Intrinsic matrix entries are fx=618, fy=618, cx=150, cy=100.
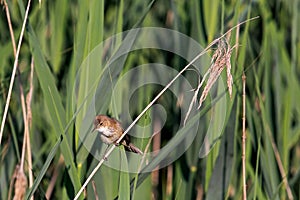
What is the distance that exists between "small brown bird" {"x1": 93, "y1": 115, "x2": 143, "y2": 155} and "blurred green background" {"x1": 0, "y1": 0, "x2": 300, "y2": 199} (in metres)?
0.03

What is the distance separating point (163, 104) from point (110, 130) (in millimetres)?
641

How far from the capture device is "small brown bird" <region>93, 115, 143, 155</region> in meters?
1.20

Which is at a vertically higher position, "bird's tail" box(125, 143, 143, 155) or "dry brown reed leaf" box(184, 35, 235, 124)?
"dry brown reed leaf" box(184, 35, 235, 124)

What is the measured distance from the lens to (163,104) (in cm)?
184

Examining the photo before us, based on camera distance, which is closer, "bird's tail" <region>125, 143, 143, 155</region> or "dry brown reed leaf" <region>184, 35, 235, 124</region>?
"dry brown reed leaf" <region>184, 35, 235, 124</region>

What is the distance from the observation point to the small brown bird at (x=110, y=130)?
1201 millimetres

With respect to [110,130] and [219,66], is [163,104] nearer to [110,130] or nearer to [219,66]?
[110,130]

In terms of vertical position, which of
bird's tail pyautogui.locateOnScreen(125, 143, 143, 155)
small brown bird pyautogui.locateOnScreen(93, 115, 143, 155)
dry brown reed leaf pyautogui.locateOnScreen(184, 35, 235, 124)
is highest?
dry brown reed leaf pyautogui.locateOnScreen(184, 35, 235, 124)

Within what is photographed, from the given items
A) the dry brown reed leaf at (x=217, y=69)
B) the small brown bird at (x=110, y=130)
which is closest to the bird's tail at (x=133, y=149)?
the small brown bird at (x=110, y=130)

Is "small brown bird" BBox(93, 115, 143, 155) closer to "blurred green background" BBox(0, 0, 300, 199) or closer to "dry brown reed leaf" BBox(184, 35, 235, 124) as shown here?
"blurred green background" BBox(0, 0, 300, 199)

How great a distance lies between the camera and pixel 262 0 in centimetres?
176

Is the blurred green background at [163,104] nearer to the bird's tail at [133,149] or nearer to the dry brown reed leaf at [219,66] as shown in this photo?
the bird's tail at [133,149]

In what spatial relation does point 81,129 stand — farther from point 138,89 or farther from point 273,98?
point 273,98

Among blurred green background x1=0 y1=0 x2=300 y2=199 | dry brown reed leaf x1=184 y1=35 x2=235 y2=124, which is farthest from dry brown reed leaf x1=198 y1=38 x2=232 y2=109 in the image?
blurred green background x1=0 y1=0 x2=300 y2=199
